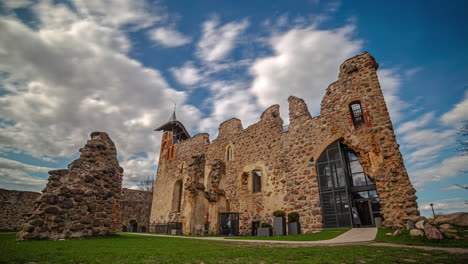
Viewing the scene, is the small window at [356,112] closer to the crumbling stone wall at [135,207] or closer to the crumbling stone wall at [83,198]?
the crumbling stone wall at [83,198]

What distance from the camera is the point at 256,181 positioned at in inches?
642

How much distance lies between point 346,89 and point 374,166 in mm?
4412

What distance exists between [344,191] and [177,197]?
53.2 ft

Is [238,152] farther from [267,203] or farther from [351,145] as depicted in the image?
[351,145]

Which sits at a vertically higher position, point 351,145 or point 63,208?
point 351,145

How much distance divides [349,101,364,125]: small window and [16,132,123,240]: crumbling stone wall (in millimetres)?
11655

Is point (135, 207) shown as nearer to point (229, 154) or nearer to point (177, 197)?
point (177, 197)

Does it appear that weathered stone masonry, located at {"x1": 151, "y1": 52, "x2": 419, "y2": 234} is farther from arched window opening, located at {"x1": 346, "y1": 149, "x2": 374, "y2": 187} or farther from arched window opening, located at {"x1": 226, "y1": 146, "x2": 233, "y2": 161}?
arched window opening, located at {"x1": 346, "y1": 149, "x2": 374, "y2": 187}

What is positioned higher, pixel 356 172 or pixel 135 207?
pixel 356 172

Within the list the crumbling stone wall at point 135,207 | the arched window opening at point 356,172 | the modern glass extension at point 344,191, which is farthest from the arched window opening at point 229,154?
the crumbling stone wall at point 135,207

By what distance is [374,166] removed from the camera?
34.6 ft

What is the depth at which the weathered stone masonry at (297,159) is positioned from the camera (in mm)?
10336

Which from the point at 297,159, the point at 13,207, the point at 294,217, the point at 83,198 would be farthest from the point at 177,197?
the point at 83,198

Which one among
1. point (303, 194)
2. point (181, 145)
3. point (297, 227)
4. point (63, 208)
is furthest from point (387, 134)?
point (181, 145)
